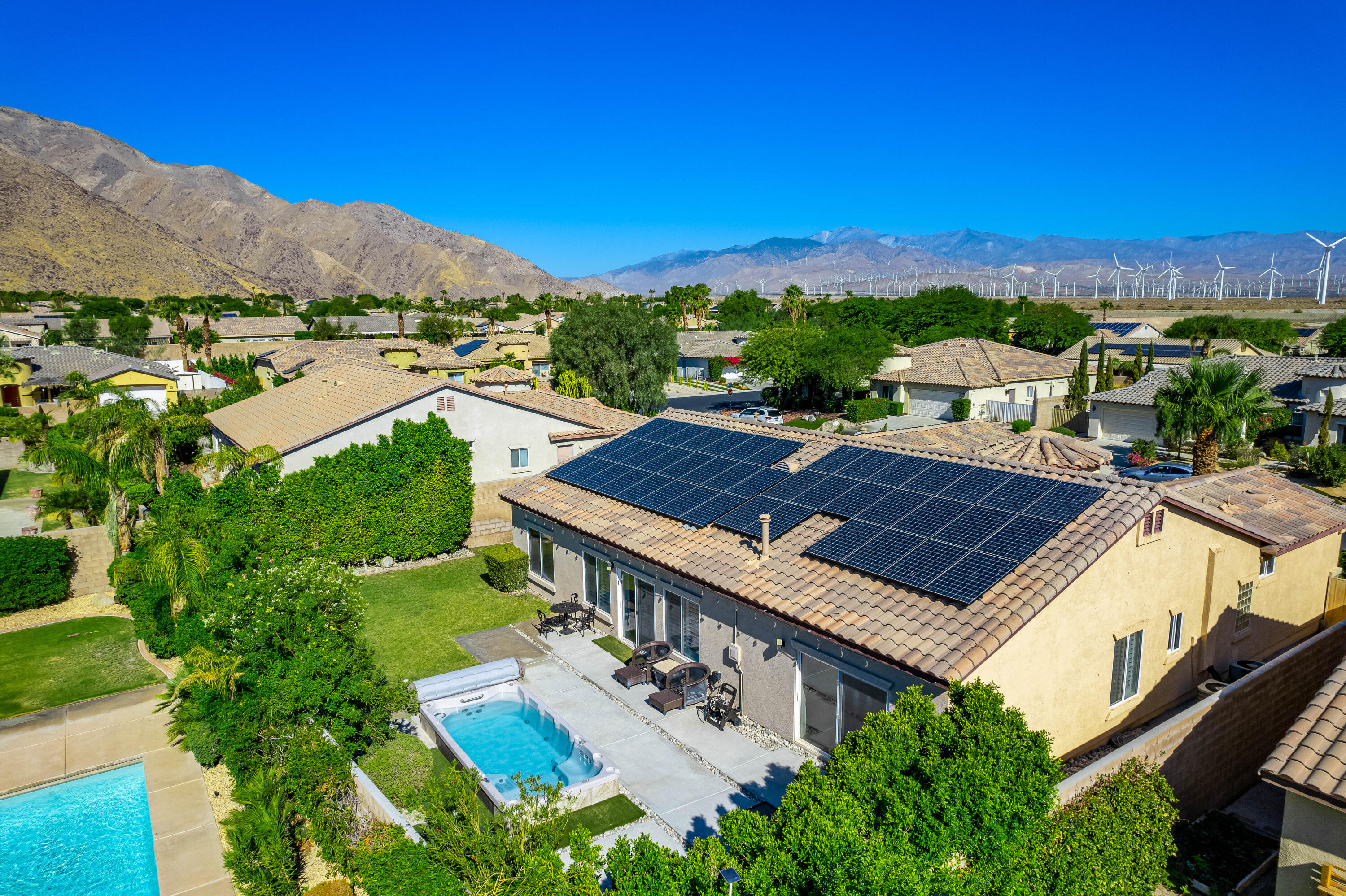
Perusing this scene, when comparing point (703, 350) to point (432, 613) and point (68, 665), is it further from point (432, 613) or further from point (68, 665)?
point (68, 665)

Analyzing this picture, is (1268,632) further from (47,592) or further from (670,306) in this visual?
(670,306)

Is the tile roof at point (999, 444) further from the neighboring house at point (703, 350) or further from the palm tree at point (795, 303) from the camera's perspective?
the palm tree at point (795, 303)

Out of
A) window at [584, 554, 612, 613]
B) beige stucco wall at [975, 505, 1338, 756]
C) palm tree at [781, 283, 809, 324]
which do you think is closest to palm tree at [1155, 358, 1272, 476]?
beige stucco wall at [975, 505, 1338, 756]

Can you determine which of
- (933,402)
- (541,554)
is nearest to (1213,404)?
(541,554)

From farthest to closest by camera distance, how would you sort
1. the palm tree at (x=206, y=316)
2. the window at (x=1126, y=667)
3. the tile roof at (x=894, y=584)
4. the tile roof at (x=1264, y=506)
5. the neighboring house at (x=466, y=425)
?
the palm tree at (x=206, y=316)
the neighboring house at (x=466, y=425)
the tile roof at (x=1264, y=506)
the window at (x=1126, y=667)
the tile roof at (x=894, y=584)

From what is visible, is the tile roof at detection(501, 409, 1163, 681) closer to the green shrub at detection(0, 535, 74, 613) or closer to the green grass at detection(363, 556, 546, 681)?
the green grass at detection(363, 556, 546, 681)

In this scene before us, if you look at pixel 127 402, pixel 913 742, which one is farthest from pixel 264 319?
pixel 913 742

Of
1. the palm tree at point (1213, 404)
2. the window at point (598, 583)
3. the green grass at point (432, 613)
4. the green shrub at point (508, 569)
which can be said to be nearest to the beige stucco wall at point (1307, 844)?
the window at point (598, 583)
